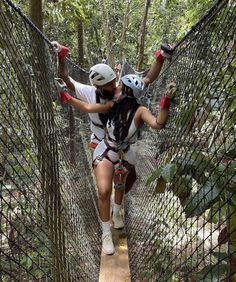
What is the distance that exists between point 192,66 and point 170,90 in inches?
4.6

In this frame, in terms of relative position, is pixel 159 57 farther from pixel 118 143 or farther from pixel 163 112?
pixel 163 112

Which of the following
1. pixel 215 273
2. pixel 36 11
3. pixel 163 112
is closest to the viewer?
pixel 215 273

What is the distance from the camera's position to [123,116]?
2.04 meters

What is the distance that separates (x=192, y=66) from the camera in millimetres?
1507

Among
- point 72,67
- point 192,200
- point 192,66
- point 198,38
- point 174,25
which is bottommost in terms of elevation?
point 174,25

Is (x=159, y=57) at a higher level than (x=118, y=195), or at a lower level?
higher

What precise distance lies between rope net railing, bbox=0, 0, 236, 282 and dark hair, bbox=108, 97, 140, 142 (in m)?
0.19

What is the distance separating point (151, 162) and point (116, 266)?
0.83 meters

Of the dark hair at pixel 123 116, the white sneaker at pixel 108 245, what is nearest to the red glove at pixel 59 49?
the dark hair at pixel 123 116

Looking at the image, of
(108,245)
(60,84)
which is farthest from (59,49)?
(108,245)

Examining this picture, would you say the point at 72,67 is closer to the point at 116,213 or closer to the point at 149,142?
the point at 149,142

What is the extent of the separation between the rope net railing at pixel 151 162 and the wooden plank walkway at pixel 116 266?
78mm

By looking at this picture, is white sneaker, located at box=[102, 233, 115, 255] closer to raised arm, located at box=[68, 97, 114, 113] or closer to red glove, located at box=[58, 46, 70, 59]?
raised arm, located at box=[68, 97, 114, 113]

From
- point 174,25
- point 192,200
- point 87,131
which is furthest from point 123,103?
point 174,25
